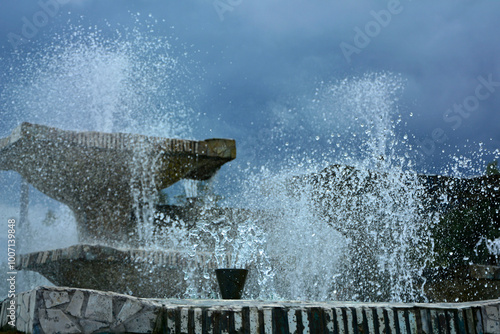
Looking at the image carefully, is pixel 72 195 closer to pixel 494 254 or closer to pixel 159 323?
pixel 159 323

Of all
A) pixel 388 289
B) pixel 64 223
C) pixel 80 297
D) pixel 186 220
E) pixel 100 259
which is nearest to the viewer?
pixel 80 297

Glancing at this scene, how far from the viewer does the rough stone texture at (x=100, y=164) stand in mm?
6142

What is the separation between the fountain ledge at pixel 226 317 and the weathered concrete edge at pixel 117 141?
13.0 feet

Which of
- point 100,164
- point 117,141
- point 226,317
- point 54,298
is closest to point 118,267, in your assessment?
point 100,164

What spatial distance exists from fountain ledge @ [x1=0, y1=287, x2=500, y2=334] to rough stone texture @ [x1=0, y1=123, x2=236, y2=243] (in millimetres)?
4041

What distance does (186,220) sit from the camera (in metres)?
9.04

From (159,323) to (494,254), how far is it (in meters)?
6.98

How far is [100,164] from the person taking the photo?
6453mm

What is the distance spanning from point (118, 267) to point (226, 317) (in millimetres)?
3690

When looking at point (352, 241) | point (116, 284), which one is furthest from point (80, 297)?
point (352, 241)

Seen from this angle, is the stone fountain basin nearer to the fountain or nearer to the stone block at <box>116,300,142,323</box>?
the fountain

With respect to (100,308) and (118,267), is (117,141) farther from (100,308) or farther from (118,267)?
(100,308)

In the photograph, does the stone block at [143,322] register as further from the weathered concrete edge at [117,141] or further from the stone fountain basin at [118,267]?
the weathered concrete edge at [117,141]

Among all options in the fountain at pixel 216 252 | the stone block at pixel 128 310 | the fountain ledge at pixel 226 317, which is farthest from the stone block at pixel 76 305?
the fountain at pixel 216 252
